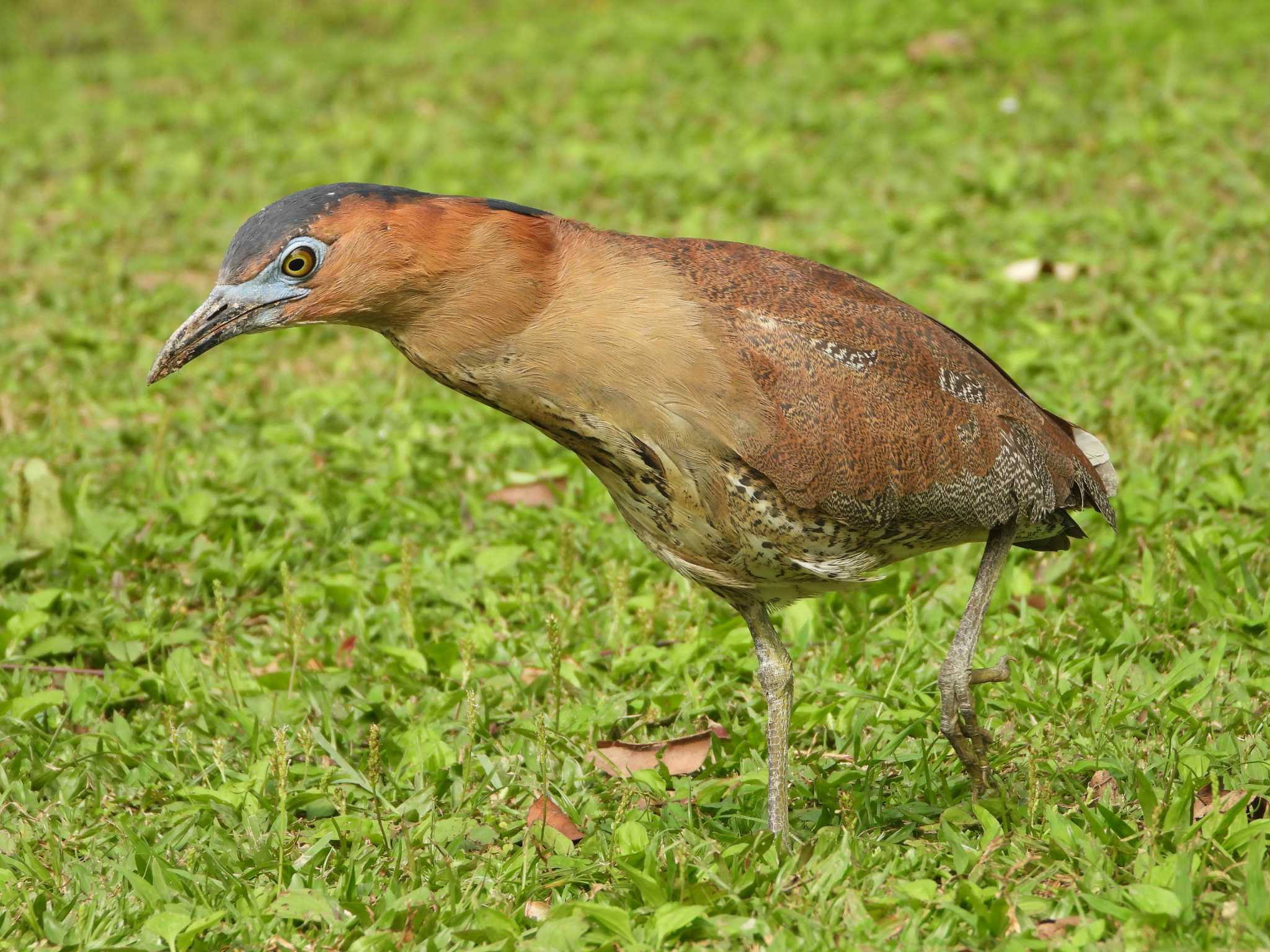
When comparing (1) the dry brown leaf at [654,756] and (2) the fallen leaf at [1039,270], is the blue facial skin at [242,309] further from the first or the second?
(2) the fallen leaf at [1039,270]

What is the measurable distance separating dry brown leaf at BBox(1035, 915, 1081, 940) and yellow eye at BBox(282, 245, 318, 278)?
204 centimetres

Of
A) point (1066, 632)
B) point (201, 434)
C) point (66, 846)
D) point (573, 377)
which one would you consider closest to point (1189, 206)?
point (1066, 632)

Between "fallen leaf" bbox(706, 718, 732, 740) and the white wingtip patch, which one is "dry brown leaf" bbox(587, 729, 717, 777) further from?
the white wingtip patch

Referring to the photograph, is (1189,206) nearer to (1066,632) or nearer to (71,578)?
(1066,632)

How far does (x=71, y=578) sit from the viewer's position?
4719mm

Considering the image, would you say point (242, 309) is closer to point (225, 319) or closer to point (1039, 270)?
point (225, 319)

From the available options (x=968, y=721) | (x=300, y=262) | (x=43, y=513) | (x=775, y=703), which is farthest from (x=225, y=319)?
(x=43, y=513)

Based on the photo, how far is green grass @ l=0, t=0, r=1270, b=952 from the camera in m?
3.27

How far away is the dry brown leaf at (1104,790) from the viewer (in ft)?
11.5

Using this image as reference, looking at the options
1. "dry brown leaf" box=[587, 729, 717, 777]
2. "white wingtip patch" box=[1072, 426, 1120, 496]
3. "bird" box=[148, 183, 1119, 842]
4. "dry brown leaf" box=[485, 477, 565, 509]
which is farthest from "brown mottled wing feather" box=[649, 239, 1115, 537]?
"dry brown leaf" box=[485, 477, 565, 509]

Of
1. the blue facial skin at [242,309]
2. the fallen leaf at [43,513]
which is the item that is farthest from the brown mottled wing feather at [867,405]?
the fallen leaf at [43,513]

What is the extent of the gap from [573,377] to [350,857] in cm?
130

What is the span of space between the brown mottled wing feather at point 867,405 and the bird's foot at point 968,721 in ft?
1.22

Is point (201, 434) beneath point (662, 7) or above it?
beneath
